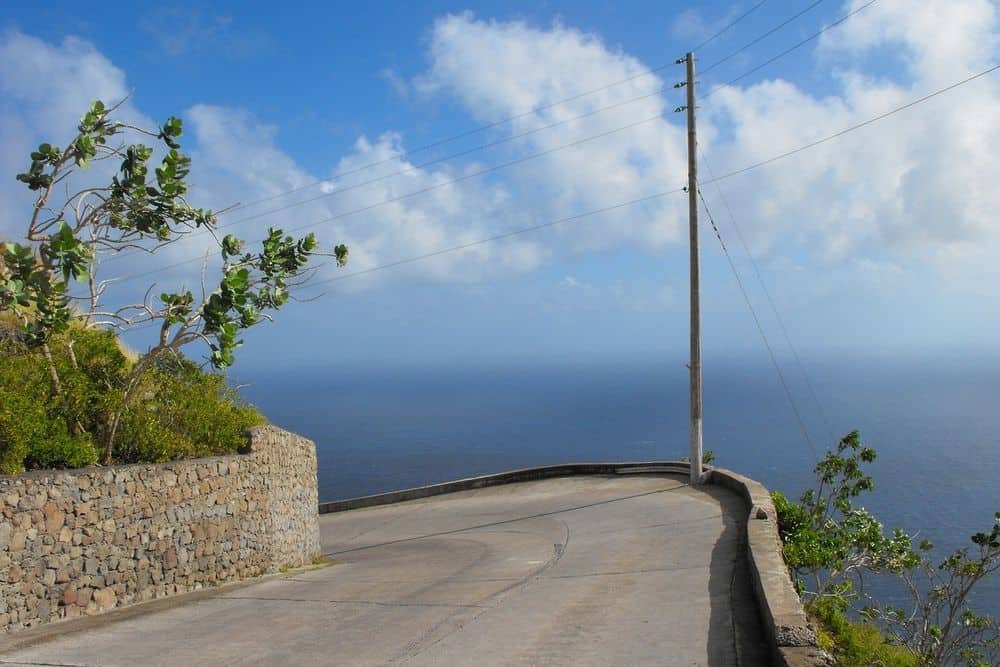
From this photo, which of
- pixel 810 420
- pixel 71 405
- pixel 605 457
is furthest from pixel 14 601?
pixel 810 420

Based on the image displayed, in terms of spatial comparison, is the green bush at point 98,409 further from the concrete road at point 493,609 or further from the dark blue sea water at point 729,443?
the dark blue sea water at point 729,443

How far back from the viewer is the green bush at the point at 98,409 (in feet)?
31.6

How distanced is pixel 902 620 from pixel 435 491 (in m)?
13.2

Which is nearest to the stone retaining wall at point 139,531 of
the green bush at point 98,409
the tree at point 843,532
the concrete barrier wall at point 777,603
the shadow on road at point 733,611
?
the green bush at point 98,409

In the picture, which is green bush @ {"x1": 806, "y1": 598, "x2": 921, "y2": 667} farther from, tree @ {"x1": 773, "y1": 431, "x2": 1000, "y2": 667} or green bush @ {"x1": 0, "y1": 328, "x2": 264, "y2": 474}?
green bush @ {"x1": 0, "y1": 328, "x2": 264, "y2": 474}

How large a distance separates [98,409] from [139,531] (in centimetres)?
197

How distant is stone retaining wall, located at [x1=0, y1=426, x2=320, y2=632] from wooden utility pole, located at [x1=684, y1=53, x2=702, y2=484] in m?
9.09

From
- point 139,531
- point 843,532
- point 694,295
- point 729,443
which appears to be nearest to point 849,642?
point 139,531

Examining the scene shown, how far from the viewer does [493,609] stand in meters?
8.55

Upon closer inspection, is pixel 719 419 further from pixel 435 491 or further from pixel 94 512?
pixel 94 512

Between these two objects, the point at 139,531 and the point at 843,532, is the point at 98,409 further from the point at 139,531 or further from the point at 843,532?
the point at 843,532

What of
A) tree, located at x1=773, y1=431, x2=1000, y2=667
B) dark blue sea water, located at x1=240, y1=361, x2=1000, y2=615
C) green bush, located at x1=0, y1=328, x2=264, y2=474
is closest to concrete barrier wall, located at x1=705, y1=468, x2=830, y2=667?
tree, located at x1=773, y1=431, x2=1000, y2=667

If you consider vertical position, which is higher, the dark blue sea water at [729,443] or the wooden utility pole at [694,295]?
the wooden utility pole at [694,295]

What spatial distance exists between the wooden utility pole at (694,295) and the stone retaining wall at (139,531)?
29.8ft
